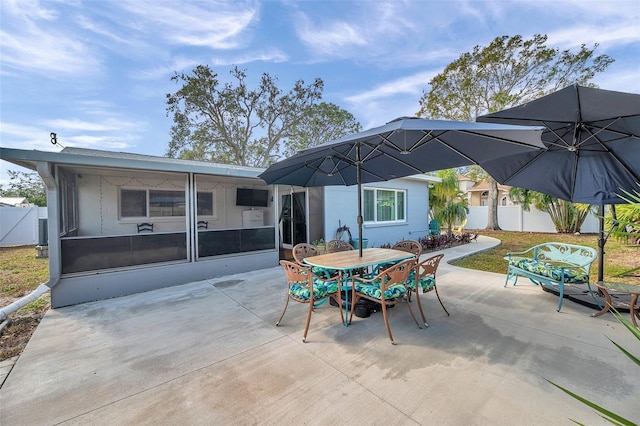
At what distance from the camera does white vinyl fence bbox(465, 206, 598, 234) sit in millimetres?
13154

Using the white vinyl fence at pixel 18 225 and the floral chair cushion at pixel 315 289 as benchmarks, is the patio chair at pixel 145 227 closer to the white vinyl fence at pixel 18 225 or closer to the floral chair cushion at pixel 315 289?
the floral chair cushion at pixel 315 289

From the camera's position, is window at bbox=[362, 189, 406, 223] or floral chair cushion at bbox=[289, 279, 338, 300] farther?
window at bbox=[362, 189, 406, 223]

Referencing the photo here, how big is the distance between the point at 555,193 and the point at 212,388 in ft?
17.6

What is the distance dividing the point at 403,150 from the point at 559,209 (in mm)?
14723

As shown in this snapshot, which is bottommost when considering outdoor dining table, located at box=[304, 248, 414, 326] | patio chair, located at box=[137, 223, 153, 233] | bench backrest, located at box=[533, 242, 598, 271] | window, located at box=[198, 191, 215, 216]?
bench backrest, located at box=[533, 242, 598, 271]

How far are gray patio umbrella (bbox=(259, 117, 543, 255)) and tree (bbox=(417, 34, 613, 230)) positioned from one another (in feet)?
39.7

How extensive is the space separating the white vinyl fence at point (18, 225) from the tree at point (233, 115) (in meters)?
7.52

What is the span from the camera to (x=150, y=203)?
24.5ft

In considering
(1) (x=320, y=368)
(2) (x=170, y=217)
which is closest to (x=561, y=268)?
(1) (x=320, y=368)

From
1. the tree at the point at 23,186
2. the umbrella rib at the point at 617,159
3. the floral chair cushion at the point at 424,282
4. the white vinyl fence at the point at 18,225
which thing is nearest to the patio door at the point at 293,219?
the floral chair cushion at the point at 424,282

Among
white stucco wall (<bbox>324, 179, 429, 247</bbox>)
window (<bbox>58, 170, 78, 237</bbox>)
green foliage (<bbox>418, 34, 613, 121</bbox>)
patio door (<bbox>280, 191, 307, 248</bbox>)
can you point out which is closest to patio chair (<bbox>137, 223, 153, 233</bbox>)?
window (<bbox>58, 170, 78, 237</bbox>)

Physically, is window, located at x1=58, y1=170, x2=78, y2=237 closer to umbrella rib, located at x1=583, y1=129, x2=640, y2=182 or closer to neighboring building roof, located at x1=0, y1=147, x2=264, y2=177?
neighboring building roof, located at x1=0, y1=147, x2=264, y2=177

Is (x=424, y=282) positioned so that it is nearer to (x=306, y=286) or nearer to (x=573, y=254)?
(x=306, y=286)

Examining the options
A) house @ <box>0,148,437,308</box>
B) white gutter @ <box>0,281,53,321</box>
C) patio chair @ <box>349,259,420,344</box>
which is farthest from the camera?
house @ <box>0,148,437,308</box>
